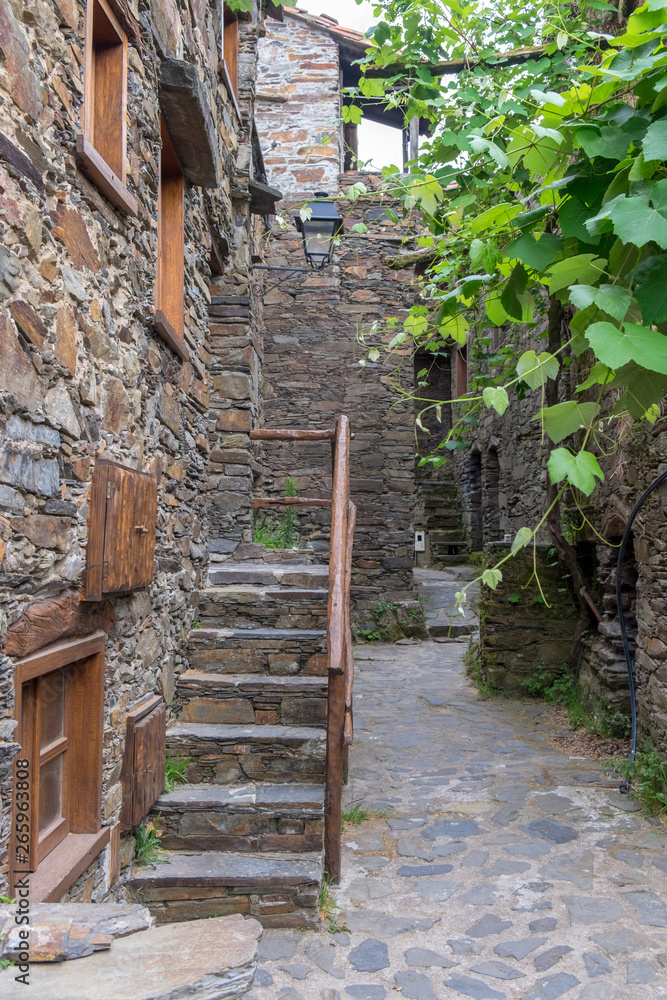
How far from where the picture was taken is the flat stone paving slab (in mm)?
1065

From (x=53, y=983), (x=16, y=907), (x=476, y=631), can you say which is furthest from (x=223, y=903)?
(x=476, y=631)

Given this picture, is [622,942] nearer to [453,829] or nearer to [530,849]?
[530,849]

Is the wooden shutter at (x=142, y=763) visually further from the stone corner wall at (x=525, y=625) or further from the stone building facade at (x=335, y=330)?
the stone building facade at (x=335, y=330)

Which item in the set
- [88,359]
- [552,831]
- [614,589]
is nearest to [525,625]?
[614,589]

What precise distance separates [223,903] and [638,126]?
2.82 meters

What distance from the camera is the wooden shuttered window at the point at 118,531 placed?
2180mm

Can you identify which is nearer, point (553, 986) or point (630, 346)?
point (630, 346)

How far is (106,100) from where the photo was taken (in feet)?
8.23

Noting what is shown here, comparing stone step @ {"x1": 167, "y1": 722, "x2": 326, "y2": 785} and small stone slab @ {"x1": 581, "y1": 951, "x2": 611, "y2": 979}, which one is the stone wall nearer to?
stone step @ {"x1": 167, "y1": 722, "x2": 326, "y2": 785}

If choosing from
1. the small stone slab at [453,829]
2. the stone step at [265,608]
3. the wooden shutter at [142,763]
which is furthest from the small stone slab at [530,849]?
the wooden shutter at [142,763]

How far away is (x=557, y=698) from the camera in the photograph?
18.0ft

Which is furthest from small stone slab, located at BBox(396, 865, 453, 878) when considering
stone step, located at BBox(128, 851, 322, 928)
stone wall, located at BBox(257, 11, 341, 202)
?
stone wall, located at BBox(257, 11, 341, 202)

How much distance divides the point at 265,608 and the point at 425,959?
182cm

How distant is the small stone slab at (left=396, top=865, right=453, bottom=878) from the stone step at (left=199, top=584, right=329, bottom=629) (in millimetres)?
1202
